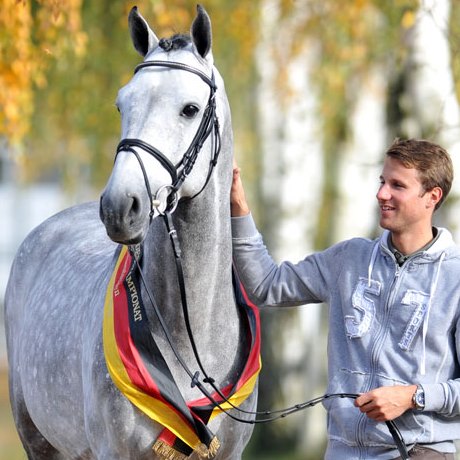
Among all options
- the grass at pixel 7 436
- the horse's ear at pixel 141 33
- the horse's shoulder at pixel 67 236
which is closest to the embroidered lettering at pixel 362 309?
the horse's ear at pixel 141 33

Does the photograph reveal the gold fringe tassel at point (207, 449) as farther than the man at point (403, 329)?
Yes

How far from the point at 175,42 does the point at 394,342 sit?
3.98ft

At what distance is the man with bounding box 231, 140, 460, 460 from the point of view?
350cm

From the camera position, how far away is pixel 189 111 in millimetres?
3691

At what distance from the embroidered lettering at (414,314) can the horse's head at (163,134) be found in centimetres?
77

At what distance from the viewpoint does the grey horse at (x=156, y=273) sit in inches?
140

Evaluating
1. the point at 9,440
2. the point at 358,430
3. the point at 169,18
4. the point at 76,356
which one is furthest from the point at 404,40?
the point at 9,440

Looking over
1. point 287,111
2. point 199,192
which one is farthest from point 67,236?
point 287,111

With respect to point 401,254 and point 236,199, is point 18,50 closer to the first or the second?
point 236,199

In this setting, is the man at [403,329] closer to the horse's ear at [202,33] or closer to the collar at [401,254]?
the collar at [401,254]

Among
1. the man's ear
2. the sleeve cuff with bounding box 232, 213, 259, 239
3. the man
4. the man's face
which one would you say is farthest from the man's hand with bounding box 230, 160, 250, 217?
the man's ear

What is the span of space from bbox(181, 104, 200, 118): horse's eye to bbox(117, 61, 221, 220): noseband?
45 mm

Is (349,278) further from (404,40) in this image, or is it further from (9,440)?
Answer: (9,440)

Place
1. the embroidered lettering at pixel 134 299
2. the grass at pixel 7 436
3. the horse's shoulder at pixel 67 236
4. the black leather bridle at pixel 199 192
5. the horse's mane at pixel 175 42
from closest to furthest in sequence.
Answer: the black leather bridle at pixel 199 192, the horse's mane at pixel 175 42, the embroidered lettering at pixel 134 299, the horse's shoulder at pixel 67 236, the grass at pixel 7 436
